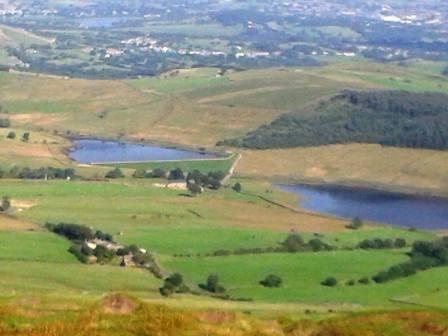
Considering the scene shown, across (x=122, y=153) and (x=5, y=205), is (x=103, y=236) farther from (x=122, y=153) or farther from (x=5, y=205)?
(x=122, y=153)

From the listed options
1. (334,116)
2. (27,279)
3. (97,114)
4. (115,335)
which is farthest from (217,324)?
(97,114)

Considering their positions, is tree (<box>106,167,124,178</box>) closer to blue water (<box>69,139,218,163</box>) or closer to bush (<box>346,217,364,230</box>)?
blue water (<box>69,139,218,163</box>)

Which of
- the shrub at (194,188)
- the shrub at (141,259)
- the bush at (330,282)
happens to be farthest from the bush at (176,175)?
the bush at (330,282)

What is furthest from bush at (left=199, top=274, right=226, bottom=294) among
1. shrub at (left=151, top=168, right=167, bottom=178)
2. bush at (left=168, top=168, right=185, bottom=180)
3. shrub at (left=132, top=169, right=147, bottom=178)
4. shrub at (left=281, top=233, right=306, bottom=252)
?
shrub at (left=151, top=168, right=167, bottom=178)

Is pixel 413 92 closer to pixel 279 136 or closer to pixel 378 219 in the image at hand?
pixel 279 136

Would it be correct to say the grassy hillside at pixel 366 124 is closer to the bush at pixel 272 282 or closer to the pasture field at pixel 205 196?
the pasture field at pixel 205 196

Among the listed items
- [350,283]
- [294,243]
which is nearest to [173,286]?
[350,283]
